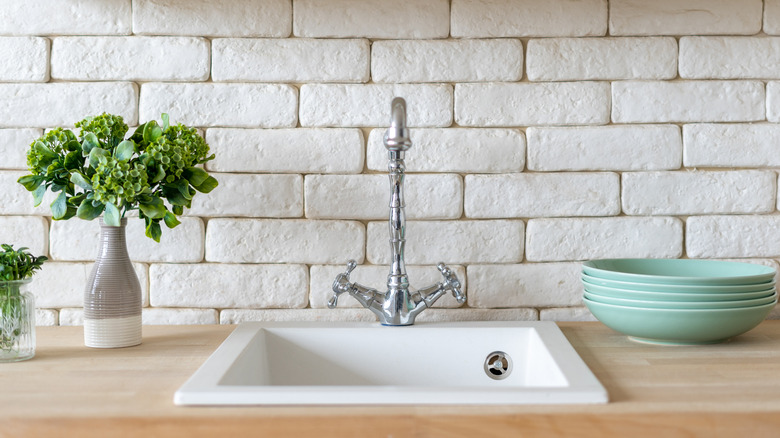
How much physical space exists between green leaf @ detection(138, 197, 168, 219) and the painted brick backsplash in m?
0.22

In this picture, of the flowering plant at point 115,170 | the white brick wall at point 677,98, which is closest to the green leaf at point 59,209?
the flowering plant at point 115,170


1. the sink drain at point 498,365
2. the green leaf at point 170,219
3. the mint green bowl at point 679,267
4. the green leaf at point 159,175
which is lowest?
the sink drain at point 498,365

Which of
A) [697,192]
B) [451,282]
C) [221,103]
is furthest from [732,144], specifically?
[221,103]

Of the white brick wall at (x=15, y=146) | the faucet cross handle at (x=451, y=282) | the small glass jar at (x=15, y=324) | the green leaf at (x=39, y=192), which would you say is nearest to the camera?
the small glass jar at (x=15, y=324)

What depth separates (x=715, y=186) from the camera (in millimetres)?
1512

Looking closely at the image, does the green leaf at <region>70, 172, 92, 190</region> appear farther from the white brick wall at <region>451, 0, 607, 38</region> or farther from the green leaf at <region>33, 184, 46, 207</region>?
the white brick wall at <region>451, 0, 607, 38</region>

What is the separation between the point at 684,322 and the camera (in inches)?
48.5

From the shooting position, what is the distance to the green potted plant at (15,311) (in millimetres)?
1187

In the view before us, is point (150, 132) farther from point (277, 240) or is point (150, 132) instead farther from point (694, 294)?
point (694, 294)

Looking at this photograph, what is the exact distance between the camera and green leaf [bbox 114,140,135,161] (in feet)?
4.04

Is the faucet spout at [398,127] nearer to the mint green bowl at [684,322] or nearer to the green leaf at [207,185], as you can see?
the green leaf at [207,185]

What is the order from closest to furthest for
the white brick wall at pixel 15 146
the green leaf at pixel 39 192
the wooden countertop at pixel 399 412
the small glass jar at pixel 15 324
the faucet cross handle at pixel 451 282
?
the wooden countertop at pixel 399 412, the small glass jar at pixel 15 324, the green leaf at pixel 39 192, the faucet cross handle at pixel 451 282, the white brick wall at pixel 15 146

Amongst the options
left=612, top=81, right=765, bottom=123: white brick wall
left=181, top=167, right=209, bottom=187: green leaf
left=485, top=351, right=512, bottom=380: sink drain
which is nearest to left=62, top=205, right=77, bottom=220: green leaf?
left=181, top=167, right=209, bottom=187: green leaf

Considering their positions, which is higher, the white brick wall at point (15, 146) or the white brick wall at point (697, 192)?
the white brick wall at point (15, 146)
